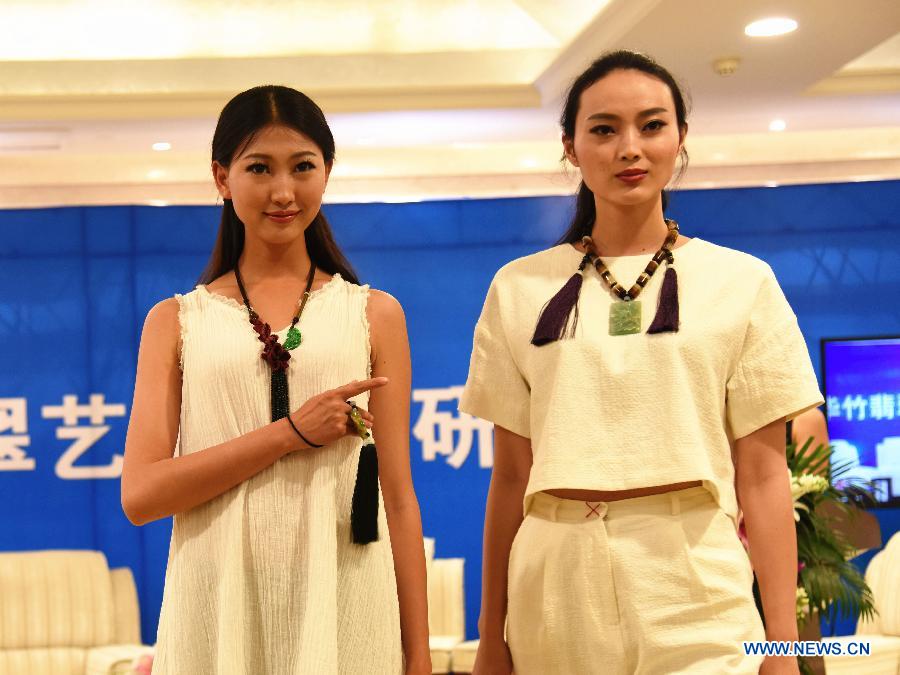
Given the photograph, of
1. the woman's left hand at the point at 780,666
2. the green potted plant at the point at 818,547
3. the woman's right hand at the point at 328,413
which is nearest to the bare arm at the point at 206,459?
the woman's right hand at the point at 328,413

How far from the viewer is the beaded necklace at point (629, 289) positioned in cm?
210

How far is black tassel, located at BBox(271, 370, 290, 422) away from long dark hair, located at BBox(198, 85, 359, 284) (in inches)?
11.3

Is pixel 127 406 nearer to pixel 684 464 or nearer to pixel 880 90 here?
pixel 880 90

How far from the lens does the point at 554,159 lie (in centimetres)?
763

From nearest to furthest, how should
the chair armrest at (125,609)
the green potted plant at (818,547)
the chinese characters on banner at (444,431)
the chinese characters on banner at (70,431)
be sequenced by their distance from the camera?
the green potted plant at (818,547), the chair armrest at (125,609), the chinese characters on banner at (70,431), the chinese characters on banner at (444,431)

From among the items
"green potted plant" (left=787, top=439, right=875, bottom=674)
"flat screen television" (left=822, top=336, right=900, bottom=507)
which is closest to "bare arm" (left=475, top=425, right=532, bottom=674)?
"green potted plant" (left=787, top=439, right=875, bottom=674)

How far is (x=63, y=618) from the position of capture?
21.9 ft

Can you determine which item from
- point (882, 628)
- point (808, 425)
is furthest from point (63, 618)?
point (882, 628)

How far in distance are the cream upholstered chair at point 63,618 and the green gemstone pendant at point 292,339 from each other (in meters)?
5.01

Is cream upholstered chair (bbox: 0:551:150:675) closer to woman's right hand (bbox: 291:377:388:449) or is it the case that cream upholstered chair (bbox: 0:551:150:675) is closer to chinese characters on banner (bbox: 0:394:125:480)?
chinese characters on banner (bbox: 0:394:125:480)

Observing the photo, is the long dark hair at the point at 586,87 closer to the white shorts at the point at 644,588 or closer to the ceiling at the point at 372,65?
the white shorts at the point at 644,588

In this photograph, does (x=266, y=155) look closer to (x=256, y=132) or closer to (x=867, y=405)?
(x=256, y=132)

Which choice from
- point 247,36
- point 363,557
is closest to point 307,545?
point 363,557

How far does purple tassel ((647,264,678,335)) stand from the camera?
2.07 meters
